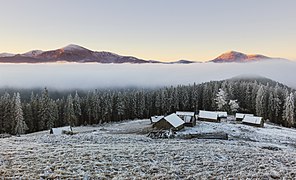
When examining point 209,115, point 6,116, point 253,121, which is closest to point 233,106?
Result: point 209,115

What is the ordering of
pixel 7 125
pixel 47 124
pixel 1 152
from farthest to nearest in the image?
pixel 47 124 → pixel 7 125 → pixel 1 152

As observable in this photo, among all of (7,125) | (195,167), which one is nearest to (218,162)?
(195,167)

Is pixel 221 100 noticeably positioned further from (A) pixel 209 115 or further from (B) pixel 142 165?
(B) pixel 142 165

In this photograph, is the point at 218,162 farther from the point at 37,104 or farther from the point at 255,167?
the point at 37,104

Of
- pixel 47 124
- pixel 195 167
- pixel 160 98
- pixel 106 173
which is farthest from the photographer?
pixel 160 98

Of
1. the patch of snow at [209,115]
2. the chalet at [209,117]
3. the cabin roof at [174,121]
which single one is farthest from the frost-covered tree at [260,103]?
the cabin roof at [174,121]

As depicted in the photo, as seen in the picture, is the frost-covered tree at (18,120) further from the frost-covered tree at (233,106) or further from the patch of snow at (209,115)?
the frost-covered tree at (233,106)

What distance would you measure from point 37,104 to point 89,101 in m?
20.4

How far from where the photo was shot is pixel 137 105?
97312mm

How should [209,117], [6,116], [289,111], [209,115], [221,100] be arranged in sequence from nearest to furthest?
[6,116] < [209,117] < [209,115] < [289,111] < [221,100]

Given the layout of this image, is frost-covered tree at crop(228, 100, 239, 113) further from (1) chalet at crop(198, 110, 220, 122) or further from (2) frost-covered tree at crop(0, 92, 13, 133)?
(2) frost-covered tree at crop(0, 92, 13, 133)

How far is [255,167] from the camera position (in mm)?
16656

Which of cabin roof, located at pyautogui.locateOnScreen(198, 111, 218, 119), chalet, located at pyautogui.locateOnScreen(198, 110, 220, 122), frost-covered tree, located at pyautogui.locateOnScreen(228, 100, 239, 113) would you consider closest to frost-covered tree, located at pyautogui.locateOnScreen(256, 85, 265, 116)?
frost-covered tree, located at pyautogui.locateOnScreen(228, 100, 239, 113)

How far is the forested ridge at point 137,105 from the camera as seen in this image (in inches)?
2840
